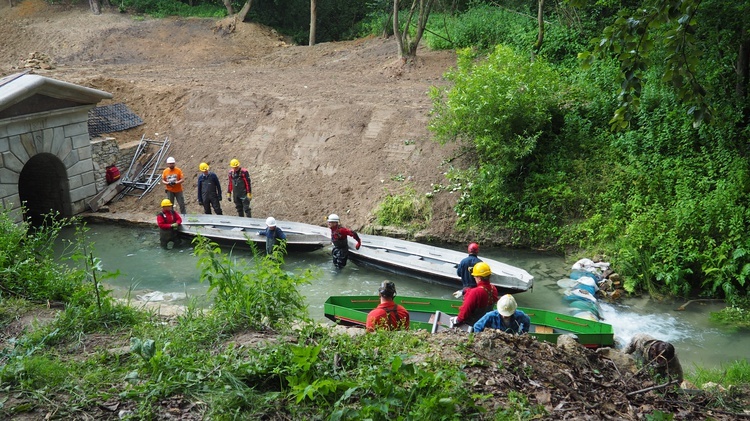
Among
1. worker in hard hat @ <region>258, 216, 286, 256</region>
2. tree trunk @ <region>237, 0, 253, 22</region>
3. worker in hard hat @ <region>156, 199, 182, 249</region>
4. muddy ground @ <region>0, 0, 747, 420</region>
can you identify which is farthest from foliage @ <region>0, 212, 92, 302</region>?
tree trunk @ <region>237, 0, 253, 22</region>

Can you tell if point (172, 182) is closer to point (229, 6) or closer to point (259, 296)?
point (259, 296)

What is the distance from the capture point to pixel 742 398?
661 centimetres

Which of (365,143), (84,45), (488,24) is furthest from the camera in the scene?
(84,45)

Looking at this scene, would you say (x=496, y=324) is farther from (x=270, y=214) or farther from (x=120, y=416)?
(x=270, y=214)

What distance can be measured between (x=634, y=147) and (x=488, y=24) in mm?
9418

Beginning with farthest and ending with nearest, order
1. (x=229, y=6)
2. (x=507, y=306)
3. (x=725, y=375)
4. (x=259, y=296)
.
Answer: (x=229, y=6)
(x=725, y=375)
(x=507, y=306)
(x=259, y=296)

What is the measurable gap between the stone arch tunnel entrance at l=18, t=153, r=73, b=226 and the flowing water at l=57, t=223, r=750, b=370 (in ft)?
3.06

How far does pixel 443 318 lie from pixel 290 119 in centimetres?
1075

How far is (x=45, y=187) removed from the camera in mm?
16797

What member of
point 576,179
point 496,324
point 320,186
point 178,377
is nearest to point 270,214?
point 320,186

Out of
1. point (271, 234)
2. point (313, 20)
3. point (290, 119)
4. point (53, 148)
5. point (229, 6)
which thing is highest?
point (229, 6)

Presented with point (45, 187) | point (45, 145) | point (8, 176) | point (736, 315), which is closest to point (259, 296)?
point (736, 315)

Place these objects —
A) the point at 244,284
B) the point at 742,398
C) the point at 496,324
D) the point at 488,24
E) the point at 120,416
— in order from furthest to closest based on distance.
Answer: the point at 488,24 → the point at 496,324 → the point at 244,284 → the point at 742,398 → the point at 120,416

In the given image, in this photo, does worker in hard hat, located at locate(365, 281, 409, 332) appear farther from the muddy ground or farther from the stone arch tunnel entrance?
the stone arch tunnel entrance
